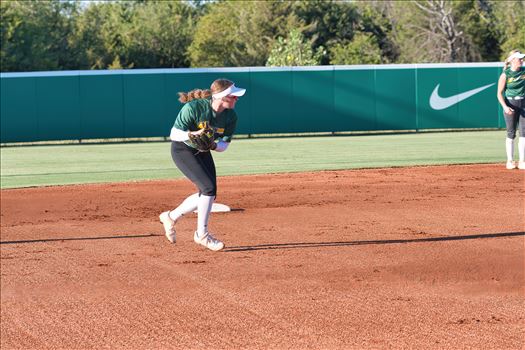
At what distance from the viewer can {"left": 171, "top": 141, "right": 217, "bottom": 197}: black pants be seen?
9.32 meters

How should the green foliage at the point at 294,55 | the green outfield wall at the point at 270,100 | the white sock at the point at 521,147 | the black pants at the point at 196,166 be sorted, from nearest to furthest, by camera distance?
the black pants at the point at 196,166 < the white sock at the point at 521,147 < the green outfield wall at the point at 270,100 < the green foliage at the point at 294,55

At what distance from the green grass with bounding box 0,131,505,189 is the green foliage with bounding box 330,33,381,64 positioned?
2062 centimetres

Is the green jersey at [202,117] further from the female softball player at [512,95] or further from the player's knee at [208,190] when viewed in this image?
the female softball player at [512,95]

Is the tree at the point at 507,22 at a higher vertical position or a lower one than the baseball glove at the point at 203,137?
higher

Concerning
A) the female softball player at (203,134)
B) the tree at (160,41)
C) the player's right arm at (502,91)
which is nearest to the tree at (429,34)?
the tree at (160,41)

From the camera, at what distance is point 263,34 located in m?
54.3

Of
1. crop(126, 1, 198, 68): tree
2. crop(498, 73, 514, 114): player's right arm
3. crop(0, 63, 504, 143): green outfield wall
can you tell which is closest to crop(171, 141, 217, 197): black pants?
crop(498, 73, 514, 114): player's right arm

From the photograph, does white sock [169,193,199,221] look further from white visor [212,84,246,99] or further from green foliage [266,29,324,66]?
green foliage [266,29,324,66]

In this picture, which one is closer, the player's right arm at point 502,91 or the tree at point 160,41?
the player's right arm at point 502,91

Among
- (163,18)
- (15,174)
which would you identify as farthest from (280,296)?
(163,18)

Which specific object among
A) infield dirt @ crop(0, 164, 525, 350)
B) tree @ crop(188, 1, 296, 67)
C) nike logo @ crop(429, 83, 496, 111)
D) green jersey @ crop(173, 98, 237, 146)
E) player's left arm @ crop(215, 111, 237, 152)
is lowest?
infield dirt @ crop(0, 164, 525, 350)

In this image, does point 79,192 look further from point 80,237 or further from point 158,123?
point 158,123

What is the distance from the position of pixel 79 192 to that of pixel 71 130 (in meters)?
13.8

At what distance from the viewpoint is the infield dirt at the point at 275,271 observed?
6.98 metres
